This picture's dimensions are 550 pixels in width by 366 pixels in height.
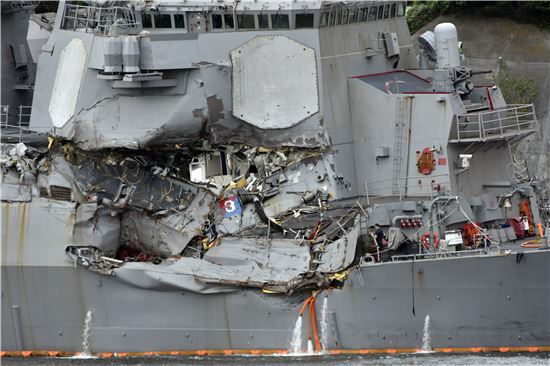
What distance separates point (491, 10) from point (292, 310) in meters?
16.2

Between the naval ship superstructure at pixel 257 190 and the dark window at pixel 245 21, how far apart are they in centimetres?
3

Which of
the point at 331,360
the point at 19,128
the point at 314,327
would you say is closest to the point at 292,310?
the point at 314,327

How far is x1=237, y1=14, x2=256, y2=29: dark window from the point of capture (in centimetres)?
2790

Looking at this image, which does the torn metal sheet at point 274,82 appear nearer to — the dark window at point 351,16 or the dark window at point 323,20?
the dark window at point 323,20

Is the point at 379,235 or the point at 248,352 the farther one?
the point at 248,352

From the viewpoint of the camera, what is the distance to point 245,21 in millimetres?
27953

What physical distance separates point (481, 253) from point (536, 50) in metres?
15.3

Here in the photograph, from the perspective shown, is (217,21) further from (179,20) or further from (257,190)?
(257,190)

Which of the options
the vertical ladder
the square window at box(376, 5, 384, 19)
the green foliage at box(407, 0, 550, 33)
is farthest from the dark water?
the green foliage at box(407, 0, 550, 33)

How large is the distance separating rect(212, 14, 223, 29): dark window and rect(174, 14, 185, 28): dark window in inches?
21.0


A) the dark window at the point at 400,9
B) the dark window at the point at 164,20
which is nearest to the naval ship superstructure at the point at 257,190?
the dark window at the point at 164,20

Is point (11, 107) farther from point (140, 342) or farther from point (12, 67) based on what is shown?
point (140, 342)

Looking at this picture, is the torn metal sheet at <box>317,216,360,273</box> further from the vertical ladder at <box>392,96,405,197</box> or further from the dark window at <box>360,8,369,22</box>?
the dark window at <box>360,8,369,22</box>

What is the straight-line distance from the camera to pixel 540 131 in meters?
38.8
